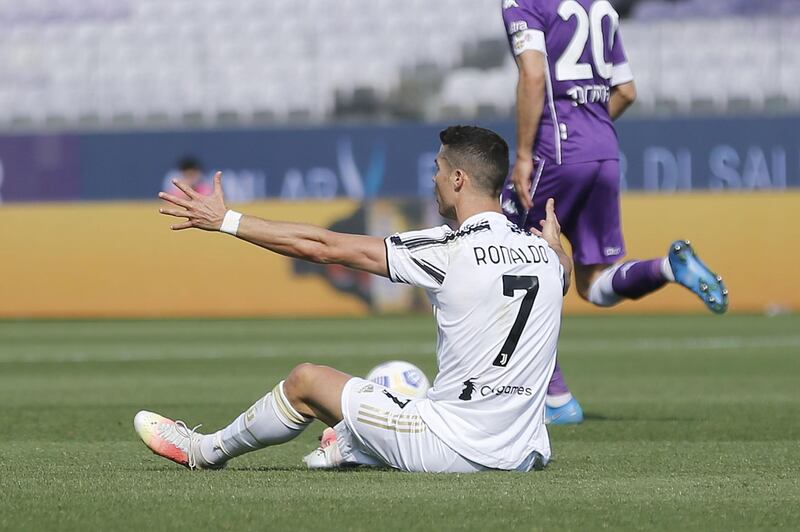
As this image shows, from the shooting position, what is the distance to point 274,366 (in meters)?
11.3

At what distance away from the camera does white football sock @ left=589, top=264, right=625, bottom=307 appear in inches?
287

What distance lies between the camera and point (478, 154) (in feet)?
16.8

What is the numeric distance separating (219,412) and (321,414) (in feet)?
9.72

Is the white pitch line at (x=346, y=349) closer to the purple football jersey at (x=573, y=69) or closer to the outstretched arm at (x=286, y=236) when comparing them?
the purple football jersey at (x=573, y=69)

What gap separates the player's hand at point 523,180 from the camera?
7.08 metres

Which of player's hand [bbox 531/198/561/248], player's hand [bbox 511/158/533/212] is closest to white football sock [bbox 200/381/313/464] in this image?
player's hand [bbox 531/198/561/248]

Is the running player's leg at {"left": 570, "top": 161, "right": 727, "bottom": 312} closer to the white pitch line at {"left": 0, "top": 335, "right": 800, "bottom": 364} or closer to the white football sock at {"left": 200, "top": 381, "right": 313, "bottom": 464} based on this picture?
the white football sock at {"left": 200, "top": 381, "right": 313, "bottom": 464}

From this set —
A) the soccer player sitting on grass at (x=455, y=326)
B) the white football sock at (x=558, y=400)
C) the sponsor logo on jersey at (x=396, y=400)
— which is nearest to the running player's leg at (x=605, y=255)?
the white football sock at (x=558, y=400)

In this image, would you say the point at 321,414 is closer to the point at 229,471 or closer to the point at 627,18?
the point at 229,471

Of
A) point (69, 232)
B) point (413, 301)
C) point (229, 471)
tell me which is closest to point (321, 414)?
point (229, 471)

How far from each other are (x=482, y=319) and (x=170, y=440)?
1.28 metres

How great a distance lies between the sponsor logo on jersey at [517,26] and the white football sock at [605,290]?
4.19ft

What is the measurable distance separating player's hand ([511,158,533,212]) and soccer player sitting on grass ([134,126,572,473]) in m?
1.81

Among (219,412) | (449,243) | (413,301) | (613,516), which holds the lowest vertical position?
(413,301)
